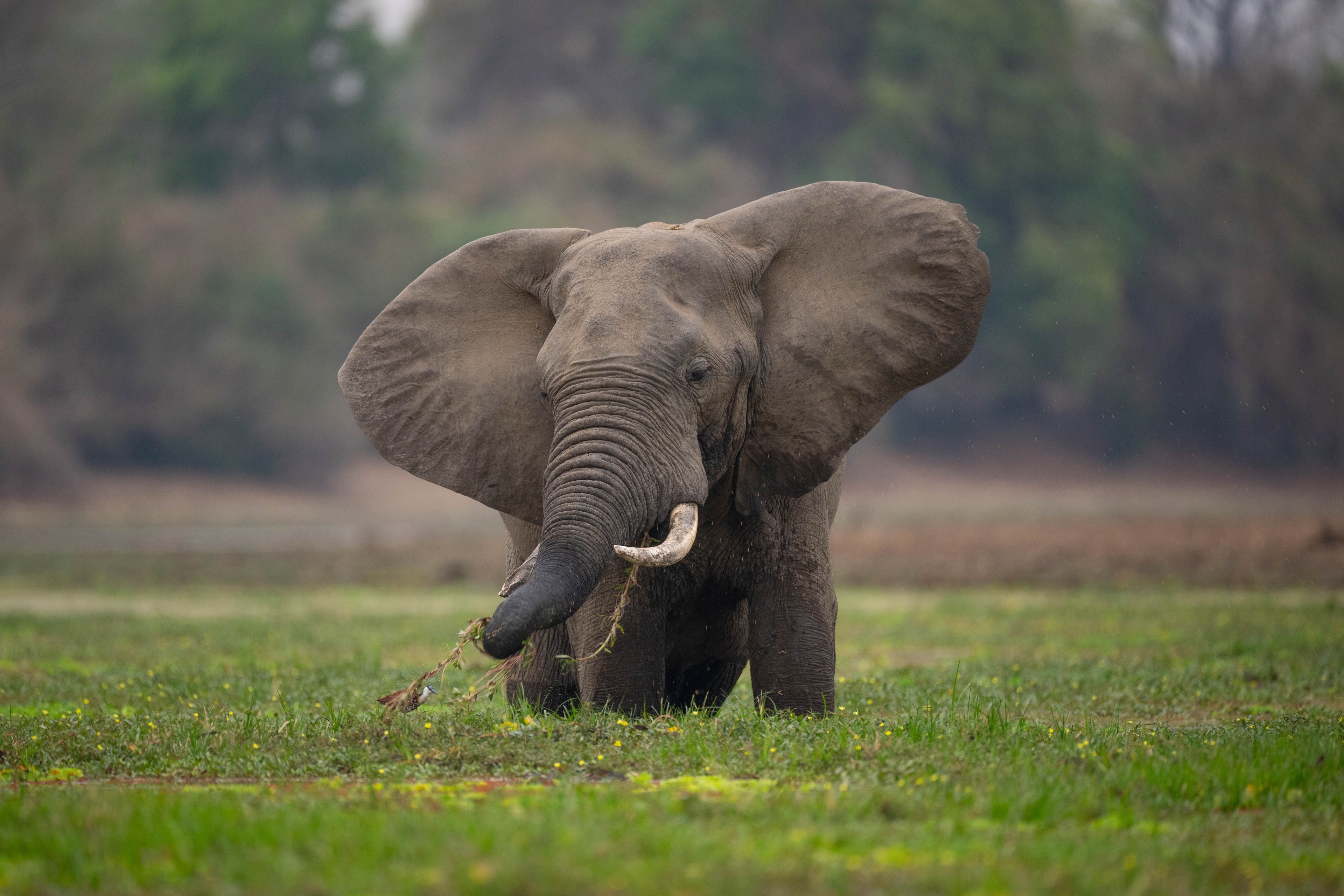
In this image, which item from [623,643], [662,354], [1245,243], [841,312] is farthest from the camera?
[1245,243]

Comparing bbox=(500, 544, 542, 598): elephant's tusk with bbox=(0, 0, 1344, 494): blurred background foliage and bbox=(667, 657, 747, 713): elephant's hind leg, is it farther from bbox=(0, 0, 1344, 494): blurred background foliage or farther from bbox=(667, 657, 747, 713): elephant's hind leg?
bbox=(0, 0, 1344, 494): blurred background foliage

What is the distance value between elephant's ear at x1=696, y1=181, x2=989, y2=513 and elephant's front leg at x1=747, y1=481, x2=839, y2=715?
0.89 feet

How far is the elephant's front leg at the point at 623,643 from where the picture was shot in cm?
806

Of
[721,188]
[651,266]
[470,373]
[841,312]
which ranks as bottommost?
[470,373]

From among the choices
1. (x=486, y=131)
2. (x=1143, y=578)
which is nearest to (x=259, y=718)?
(x=1143, y=578)

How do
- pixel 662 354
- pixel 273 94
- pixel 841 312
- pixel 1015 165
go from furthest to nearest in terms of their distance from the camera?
1. pixel 273 94
2. pixel 1015 165
3. pixel 841 312
4. pixel 662 354

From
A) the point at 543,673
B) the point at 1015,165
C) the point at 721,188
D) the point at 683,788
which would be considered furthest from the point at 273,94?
the point at 683,788

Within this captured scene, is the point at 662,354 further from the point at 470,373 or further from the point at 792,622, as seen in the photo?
the point at 792,622

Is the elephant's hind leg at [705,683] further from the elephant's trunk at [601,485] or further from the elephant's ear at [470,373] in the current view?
the elephant's trunk at [601,485]

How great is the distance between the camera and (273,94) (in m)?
60.9

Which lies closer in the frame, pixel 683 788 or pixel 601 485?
pixel 683 788

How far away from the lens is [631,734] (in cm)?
725

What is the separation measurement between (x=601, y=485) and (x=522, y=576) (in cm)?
56

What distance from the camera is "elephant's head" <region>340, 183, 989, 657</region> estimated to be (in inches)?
295
